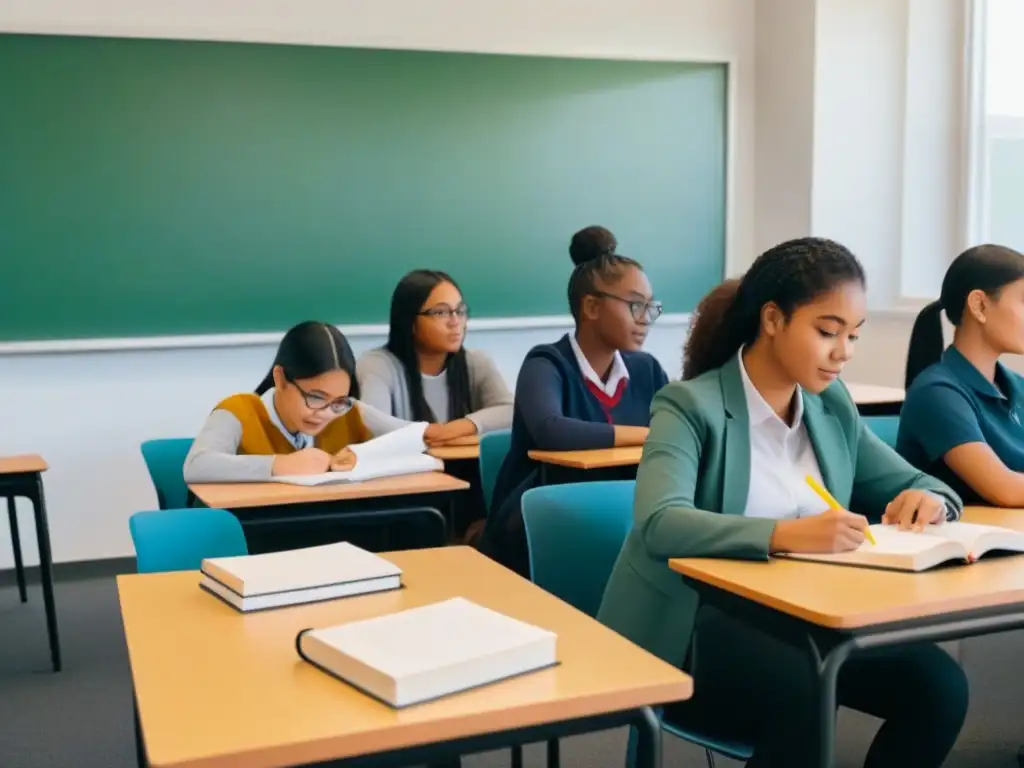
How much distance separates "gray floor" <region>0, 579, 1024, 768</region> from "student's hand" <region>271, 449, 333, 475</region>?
2.72 ft

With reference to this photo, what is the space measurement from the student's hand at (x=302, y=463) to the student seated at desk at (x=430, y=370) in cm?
98

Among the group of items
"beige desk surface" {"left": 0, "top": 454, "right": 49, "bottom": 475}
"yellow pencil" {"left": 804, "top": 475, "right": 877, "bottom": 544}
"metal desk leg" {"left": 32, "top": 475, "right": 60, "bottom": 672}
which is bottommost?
"metal desk leg" {"left": 32, "top": 475, "right": 60, "bottom": 672}

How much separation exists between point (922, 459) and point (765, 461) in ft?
2.36

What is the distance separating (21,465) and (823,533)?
8.92 ft

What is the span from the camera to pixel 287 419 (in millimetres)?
3146

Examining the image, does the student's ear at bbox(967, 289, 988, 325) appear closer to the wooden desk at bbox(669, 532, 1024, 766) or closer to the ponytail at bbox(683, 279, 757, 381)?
the ponytail at bbox(683, 279, 757, 381)

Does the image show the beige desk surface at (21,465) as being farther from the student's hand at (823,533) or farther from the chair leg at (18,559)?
the student's hand at (823,533)

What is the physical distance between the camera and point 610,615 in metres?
2.01

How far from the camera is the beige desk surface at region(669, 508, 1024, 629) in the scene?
158cm

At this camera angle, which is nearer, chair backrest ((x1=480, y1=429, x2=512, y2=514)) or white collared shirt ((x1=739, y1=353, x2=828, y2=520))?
white collared shirt ((x1=739, y1=353, x2=828, y2=520))

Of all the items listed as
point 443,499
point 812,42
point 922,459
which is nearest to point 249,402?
point 443,499

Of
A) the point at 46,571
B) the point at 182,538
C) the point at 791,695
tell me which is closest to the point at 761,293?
the point at 791,695

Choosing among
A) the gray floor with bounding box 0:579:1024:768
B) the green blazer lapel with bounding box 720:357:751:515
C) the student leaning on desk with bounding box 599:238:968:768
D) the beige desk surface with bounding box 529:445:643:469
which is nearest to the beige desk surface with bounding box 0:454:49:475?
the gray floor with bounding box 0:579:1024:768

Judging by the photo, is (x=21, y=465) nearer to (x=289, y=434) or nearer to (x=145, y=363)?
(x=289, y=434)
